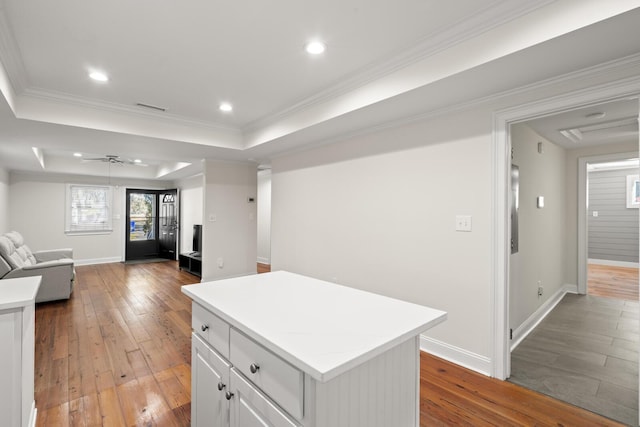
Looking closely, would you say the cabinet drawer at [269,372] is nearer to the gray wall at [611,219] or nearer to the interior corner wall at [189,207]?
the interior corner wall at [189,207]

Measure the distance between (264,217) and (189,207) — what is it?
204 cm

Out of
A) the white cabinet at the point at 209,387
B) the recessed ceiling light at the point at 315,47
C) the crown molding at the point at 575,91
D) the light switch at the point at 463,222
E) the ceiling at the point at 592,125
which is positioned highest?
the recessed ceiling light at the point at 315,47

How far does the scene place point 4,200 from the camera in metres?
5.95

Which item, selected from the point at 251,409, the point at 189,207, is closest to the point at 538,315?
the point at 251,409

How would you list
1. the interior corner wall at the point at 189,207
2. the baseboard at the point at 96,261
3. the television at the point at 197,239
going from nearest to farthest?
the television at the point at 197,239 < the baseboard at the point at 96,261 < the interior corner wall at the point at 189,207

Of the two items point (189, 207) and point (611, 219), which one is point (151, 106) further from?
point (611, 219)

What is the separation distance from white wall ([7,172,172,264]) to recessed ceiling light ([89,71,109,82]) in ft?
19.5

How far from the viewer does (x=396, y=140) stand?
3104mm

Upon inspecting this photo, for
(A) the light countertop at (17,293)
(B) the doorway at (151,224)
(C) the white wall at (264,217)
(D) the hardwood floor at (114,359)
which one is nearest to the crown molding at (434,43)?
(A) the light countertop at (17,293)

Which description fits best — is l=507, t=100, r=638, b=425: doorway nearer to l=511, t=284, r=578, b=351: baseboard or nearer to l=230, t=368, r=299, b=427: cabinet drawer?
l=511, t=284, r=578, b=351: baseboard

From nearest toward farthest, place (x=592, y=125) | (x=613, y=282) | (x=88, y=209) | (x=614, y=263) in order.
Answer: (x=592, y=125) → (x=613, y=282) → (x=614, y=263) → (x=88, y=209)

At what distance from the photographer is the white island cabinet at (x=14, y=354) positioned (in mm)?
1412

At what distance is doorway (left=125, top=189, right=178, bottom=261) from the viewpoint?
26.7 ft

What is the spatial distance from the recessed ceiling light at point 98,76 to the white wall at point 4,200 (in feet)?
15.9
